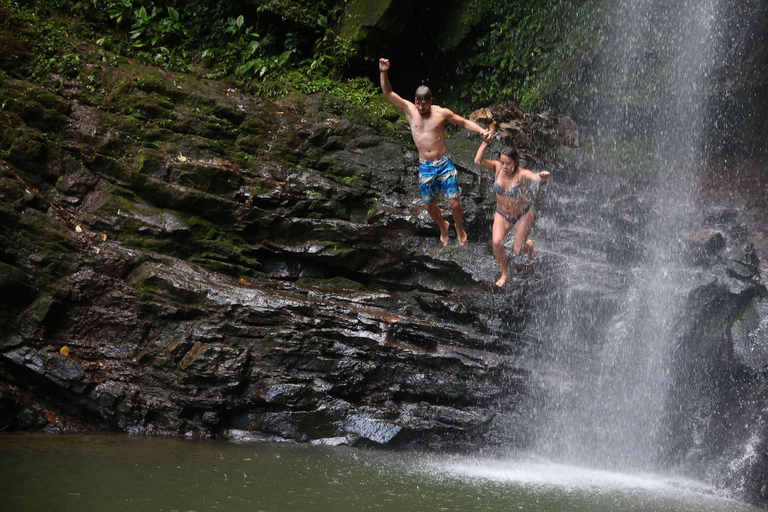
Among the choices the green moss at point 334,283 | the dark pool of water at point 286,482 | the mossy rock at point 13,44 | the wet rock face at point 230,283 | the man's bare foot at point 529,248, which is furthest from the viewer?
the mossy rock at point 13,44

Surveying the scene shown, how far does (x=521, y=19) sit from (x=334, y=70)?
460cm

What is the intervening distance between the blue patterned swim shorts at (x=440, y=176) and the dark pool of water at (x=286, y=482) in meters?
3.63

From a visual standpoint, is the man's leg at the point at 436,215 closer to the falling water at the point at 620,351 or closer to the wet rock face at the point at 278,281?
the wet rock face at the point at 278,281

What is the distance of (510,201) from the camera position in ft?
29.2

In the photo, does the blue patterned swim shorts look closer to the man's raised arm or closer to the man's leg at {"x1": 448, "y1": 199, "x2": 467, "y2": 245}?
the man's leg at {"x1": 448, "y1": 199, "x2": 467, "y2": 245}

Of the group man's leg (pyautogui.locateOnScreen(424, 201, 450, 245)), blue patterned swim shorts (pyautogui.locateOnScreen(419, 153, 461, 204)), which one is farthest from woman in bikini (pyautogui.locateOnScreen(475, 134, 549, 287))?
man's leg (pyautogui.locateOnScreen(424, 201, 450, 245))

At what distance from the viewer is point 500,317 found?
33.5 ft

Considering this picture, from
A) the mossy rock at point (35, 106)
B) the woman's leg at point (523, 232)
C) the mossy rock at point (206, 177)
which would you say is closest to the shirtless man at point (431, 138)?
the woman's leg at point (523, 232)

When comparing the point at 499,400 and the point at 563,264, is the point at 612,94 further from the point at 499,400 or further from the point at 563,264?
the point at 499,400

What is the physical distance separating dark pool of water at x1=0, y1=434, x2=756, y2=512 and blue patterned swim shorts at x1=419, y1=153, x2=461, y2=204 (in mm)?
3626

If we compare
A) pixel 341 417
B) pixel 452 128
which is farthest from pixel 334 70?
pixel 341 417

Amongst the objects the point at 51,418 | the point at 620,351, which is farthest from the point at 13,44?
the point at 620,351

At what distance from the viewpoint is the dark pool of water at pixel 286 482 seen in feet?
18.6

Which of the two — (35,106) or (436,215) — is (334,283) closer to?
(436,215)
